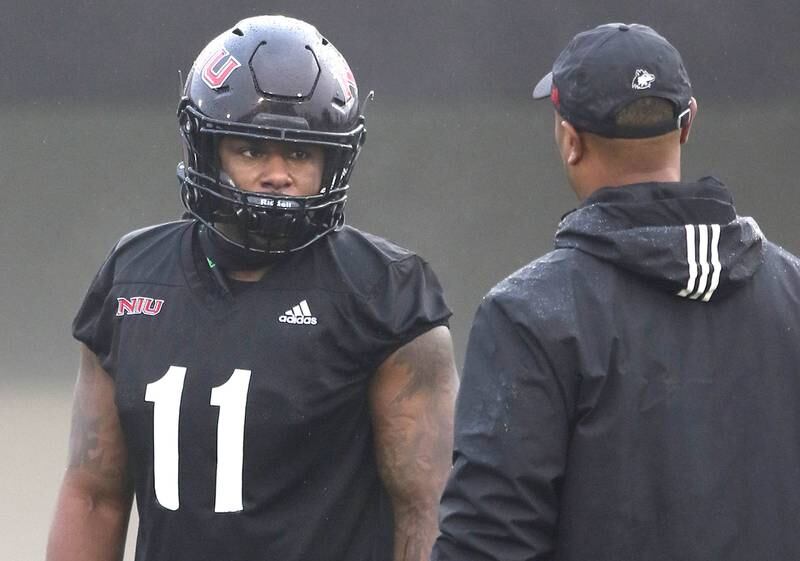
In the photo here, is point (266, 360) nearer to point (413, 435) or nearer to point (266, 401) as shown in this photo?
point (266, 401)

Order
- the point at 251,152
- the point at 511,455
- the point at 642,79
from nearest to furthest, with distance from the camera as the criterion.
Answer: the point at 511,455, the point at 642,79, the point at 251,152

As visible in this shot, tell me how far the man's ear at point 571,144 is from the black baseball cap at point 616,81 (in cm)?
1

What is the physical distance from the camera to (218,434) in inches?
87.6

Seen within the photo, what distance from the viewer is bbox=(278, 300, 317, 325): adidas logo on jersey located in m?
2.26

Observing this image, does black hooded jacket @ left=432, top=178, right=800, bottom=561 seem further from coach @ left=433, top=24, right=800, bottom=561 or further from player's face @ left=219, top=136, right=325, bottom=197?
player's face @ left=219, top=136, right=325, bottom=197

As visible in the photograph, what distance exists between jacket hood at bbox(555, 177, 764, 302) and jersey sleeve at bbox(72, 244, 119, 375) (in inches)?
33.2

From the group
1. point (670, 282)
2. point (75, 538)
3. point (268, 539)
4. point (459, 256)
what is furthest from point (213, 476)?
point (459, 256)

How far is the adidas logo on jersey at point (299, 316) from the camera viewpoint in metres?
2.26

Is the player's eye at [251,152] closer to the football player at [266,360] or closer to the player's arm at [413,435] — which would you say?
the football player at [266,360]

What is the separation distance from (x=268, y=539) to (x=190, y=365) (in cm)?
28

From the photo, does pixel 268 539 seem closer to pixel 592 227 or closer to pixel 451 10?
pixel 592 227

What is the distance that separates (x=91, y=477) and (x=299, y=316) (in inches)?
17.5

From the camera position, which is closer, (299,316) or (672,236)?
(672,236)

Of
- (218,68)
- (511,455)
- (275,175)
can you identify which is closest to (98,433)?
(275,175)
